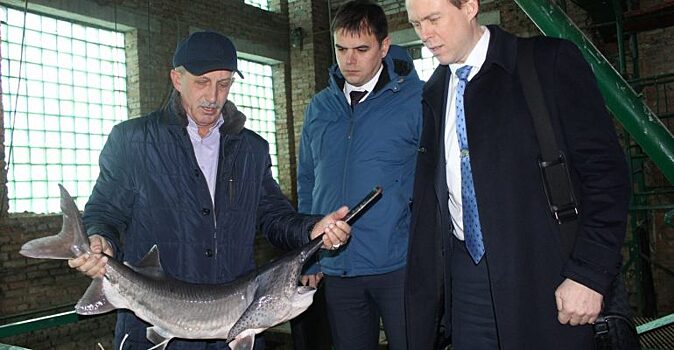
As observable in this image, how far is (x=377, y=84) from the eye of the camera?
292cm

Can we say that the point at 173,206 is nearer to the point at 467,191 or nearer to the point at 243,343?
the point at 243,343

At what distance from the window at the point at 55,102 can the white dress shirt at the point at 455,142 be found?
6804 millimetres

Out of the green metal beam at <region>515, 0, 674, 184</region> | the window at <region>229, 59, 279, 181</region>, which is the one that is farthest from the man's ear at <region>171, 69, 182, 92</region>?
the window at <region>229, 59, 279, 181</region>

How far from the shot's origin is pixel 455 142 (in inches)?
82.8

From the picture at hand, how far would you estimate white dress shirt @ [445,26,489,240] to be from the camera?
2.05m

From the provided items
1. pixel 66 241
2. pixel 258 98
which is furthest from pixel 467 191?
pixel 258 98

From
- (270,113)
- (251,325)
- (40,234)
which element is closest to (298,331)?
(251,325)

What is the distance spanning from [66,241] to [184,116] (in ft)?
2.22

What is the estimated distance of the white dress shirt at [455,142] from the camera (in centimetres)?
205

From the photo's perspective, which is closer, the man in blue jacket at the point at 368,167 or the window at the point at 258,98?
the man in blue jacket at the point at 368,167

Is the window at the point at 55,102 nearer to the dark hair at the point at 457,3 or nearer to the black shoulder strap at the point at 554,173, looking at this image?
the dark hair at the point at 457,3

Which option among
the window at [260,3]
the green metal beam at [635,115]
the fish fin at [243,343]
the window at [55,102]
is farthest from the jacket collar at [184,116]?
the window at [260,3]

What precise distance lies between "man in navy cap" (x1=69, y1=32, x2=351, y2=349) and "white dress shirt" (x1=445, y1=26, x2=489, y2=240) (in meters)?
0.40

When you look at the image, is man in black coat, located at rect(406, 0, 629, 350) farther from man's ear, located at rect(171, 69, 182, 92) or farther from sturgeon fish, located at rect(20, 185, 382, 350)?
man's ear, located at rect(171, 69, 182, 92)
